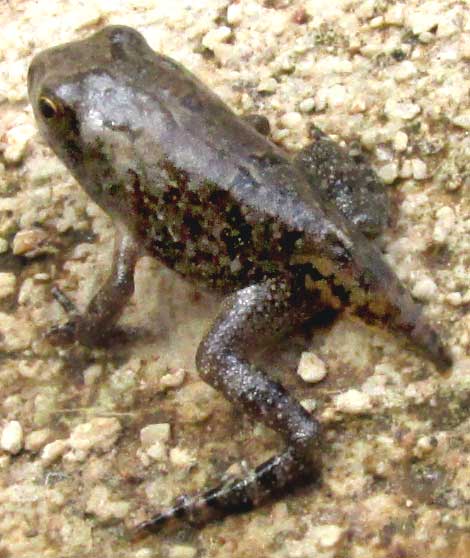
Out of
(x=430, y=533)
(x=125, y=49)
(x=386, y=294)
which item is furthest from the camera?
(x=125, y=49)

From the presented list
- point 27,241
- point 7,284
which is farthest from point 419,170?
point 7,284

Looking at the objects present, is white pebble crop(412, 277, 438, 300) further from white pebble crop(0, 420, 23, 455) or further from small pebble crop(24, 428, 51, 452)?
white pebble crop(0, 420, 23, 455)

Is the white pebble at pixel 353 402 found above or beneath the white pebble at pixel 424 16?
beneath

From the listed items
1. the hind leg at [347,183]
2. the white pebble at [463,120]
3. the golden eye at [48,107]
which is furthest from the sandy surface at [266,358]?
the golden eye at [48,107]

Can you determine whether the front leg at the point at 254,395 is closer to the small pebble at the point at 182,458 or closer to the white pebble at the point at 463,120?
the small pebble at the point at 182,458

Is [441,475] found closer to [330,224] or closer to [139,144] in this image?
[330,224]

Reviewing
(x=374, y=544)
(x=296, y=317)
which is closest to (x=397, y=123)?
(x=296, y=317)
